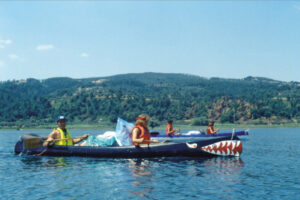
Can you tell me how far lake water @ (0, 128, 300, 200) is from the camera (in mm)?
14344

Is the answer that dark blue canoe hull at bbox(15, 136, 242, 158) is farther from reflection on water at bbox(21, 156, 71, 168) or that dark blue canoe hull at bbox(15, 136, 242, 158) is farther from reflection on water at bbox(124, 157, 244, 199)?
reflection on water at bbox(21, 156, 71, 168)

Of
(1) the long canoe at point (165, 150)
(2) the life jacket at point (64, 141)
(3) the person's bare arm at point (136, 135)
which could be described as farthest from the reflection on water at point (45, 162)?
(3) the person's bare arm at point (136, 135)

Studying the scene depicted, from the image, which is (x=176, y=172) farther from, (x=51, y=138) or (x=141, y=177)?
(x=51, y=138)

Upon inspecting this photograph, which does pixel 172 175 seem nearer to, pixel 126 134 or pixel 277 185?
pixel 277 185

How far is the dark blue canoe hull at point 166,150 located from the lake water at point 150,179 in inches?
15.1

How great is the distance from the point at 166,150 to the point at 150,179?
6.65 m

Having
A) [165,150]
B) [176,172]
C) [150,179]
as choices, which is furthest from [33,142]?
[150,179]

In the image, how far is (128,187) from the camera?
50.6 ft

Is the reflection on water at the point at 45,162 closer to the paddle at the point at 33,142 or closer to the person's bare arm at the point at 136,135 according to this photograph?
the paddle at the point at 33,142

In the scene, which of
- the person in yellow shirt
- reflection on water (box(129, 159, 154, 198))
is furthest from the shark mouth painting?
the person in yellow shirt

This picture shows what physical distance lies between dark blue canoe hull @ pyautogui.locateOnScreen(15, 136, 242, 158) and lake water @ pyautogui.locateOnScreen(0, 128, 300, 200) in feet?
1.26

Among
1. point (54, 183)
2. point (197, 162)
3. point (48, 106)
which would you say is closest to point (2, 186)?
point (54, 183)

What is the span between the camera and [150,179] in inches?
674

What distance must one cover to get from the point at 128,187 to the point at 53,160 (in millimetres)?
10909
